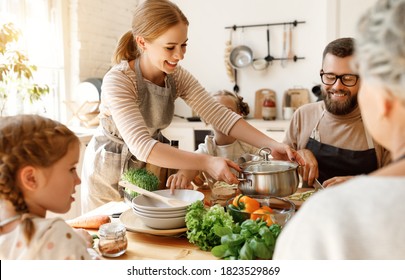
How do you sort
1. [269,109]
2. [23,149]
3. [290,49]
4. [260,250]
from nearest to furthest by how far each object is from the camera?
[23,149] < [260,250] < [269,109] < [290,49]

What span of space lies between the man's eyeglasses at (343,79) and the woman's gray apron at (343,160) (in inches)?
10.2

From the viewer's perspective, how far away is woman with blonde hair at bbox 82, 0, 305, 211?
1519mm

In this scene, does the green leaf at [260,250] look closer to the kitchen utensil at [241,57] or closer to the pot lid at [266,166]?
the pot lid at [266,166]

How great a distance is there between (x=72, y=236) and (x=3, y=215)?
18 centimetres

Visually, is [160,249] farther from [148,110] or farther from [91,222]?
[148,110]

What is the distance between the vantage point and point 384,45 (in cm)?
55

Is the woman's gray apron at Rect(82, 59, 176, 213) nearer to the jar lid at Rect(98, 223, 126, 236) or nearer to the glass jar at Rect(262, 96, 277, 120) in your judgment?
the jar lid at Rect(98, 223, 126, 236)

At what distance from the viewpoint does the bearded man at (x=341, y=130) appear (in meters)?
1.95

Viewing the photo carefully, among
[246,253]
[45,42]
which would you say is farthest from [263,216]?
[45,42]

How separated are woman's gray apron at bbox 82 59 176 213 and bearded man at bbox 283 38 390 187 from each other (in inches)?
26.0

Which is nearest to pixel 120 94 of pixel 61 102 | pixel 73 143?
pixel 73 143

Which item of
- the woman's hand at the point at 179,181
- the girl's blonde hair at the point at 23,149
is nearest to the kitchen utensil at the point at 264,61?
the woman's hand at the point at 179,181

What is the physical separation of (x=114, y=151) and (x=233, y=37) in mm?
3189
